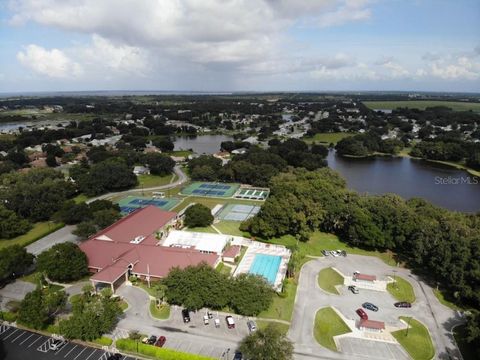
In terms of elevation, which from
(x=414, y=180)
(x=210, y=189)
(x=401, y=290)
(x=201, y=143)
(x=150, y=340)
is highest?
(x=150, y=340)

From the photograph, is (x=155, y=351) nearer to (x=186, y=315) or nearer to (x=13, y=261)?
(x=186, y=315)

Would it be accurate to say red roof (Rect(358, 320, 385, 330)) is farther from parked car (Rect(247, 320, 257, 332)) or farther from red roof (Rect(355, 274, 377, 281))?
parked car (Rect(247, 320, 257, 332))

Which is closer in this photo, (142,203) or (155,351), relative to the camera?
(155,351)

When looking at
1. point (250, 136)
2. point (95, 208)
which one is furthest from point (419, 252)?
point (250, 136)

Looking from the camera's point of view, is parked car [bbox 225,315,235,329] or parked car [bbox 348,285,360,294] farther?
parked car [bbox 348,285,360,294]

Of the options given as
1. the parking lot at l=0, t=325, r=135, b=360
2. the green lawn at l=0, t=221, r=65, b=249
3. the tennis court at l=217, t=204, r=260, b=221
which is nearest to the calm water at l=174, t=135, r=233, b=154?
the tennis court at l=217, t=204, r=260, b=221

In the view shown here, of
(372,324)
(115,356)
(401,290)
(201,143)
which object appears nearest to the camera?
(115,356)

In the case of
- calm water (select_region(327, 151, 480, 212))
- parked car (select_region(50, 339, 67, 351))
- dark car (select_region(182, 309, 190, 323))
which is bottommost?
calm water (select_region(327, 151, 480, 212))

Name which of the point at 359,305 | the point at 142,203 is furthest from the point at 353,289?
the point at 142,203
